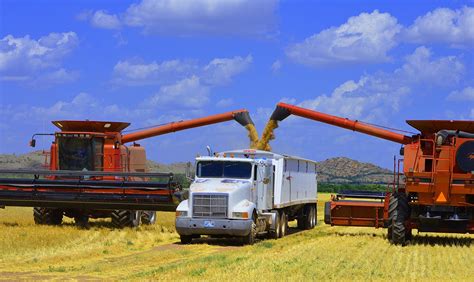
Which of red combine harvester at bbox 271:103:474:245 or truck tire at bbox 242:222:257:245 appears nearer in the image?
red combine harvester at bbox 271:103:474:245

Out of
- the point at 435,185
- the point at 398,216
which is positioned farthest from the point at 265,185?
the point at 435,185

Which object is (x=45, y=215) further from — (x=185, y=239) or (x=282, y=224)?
(x=282, y=224)

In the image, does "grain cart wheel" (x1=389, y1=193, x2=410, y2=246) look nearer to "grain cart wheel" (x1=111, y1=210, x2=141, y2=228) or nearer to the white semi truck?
the white semi truck

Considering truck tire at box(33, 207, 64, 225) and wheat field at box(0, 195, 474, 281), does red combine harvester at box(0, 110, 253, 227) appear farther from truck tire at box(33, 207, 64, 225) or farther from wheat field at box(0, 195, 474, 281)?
wheat field at box(0, 195, 474, 281)

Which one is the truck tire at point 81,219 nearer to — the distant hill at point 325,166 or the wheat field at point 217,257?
the wheat field at point 217,257

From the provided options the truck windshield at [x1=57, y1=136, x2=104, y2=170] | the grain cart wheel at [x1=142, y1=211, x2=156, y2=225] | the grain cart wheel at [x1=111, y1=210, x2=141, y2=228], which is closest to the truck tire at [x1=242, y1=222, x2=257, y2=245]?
the grain cart wheel at [x1=111, y1=210, x2=141, y2=228]

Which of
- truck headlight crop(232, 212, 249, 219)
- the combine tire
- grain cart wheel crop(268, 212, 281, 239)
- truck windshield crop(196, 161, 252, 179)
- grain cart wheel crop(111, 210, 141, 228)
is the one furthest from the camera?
grain cart wheel crop(111, 210, 141, 228)

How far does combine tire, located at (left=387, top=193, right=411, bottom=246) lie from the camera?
24.5m

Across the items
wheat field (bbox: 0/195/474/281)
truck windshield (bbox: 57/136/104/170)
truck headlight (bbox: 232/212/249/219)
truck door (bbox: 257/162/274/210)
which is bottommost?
wheat field (bbox: 0/195/474/281)

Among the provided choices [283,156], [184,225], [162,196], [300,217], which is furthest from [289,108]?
[184,225]

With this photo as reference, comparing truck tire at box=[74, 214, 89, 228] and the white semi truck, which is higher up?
the white semi truck

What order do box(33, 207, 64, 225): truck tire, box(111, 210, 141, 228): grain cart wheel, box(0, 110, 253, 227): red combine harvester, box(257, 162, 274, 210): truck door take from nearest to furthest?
box(257, 162, 274, 210): truck door < box(0, 110, 253, 227): red combine harvester < box(111, 210, 141, 228): grain cart wheel < box(33, 207, 64, 225): truck tire

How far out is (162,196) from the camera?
28.0 m

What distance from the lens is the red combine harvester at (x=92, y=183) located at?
92.9 feet
